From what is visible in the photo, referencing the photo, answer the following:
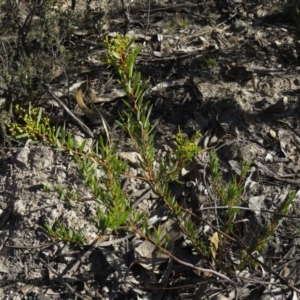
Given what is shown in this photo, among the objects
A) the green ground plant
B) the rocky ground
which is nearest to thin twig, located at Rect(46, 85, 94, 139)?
the rocky ground

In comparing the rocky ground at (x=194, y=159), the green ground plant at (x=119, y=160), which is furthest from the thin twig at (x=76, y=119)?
the green ground plant at (x=119, y=160)

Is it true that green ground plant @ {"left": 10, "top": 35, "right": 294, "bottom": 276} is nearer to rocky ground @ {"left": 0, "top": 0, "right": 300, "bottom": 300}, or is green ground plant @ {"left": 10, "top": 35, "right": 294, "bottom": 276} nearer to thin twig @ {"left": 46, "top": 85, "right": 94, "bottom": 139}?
rocky ground @ {"left": 0, "top": 0, "right": 300, "bottom": 300}

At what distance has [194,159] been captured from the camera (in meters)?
3.87

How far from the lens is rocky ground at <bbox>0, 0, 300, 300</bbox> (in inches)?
135

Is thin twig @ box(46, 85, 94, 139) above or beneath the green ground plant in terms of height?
beneath

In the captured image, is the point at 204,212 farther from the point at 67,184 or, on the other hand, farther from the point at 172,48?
the point at 172,48

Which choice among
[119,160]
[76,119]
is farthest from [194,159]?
[119,160]

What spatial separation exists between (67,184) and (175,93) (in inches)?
44.2

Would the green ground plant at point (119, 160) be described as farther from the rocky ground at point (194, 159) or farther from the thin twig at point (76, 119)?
the thin twig at point (76, 119)

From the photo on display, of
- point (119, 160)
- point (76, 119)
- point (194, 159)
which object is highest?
point (119, 160)

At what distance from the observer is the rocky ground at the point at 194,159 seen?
11.2 feet

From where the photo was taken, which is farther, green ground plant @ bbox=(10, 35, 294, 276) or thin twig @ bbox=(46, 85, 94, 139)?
thin twig @ bbox=(46, 85, 94, 139)

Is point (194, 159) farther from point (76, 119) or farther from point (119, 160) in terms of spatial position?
point (119, 160)

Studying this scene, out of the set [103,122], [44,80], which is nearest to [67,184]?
[103,122]
